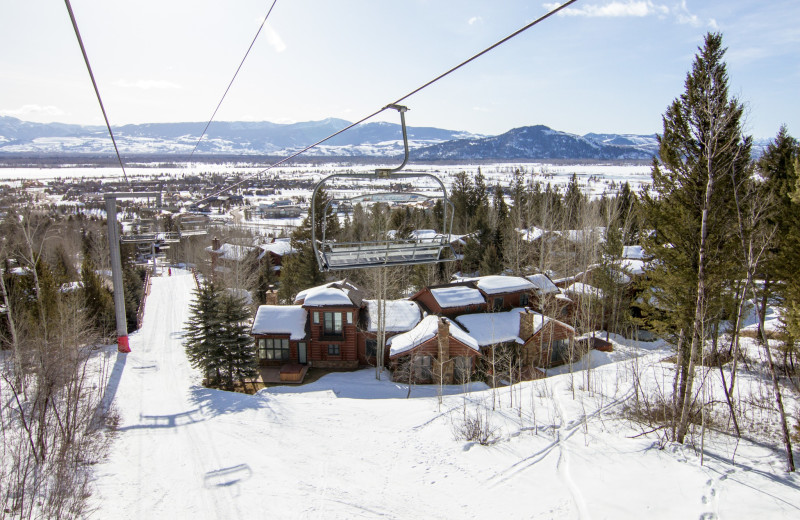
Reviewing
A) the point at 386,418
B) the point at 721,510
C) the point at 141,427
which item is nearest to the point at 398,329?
the point at 386,418

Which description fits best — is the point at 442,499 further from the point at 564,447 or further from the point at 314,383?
the point at 314,383

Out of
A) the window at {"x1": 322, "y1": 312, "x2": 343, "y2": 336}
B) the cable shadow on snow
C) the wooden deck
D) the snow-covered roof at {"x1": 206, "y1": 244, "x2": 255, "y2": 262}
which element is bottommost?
the wooden deck

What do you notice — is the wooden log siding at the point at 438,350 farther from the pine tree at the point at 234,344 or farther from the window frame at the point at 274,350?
the pine tree at the point at 234,344

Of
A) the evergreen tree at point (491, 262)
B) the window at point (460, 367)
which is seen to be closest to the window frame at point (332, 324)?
the window at point (460, 367)

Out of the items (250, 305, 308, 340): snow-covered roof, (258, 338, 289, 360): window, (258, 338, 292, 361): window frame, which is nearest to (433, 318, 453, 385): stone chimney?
(250, 305, 308, 340): snow-covered roof

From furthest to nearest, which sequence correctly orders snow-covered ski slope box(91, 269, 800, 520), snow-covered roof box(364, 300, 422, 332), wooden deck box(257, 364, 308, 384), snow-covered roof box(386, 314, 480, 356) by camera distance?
snow-covered roof box(364, 300, 422, 332), wooden deck box(257, 364, 308, 384), snow-covered roof box(386, 314, 480, 356), snow-covered ski slope box(91, 269, 800, 520)

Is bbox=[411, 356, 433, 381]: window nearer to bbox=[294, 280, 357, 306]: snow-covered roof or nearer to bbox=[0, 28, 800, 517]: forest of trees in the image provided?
bbox=[0, 28, 800, 517]: forest of trees
